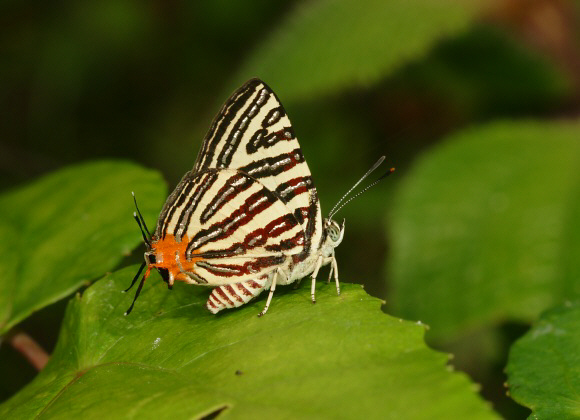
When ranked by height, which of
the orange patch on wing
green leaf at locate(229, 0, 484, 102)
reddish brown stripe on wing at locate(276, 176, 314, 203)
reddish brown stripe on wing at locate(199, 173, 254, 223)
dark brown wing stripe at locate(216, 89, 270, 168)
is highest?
green leaf at locate(229, 0, 484, 102)

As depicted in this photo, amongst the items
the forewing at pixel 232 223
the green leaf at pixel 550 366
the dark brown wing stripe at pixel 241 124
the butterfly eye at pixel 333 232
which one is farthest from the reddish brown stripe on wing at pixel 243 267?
the green leaf at pixel 550 366

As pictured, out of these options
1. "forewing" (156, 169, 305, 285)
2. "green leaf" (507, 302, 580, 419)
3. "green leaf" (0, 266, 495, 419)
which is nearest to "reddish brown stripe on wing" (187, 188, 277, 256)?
"forewing" (156, 169, 305, 285)

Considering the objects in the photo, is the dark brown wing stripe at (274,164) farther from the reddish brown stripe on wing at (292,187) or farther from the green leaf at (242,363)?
the green leaf at (242,363)

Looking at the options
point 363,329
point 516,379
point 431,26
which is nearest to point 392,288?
point 431,26

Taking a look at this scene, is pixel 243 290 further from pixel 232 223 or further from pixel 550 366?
pixel 550 366

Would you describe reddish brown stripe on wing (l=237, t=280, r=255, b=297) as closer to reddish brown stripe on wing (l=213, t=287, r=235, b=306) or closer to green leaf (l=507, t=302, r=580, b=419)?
reddish brown stripe on wing (l=213, t=287, r=235, b=306)

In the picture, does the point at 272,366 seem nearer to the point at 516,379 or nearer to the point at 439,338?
the point at 516,379
